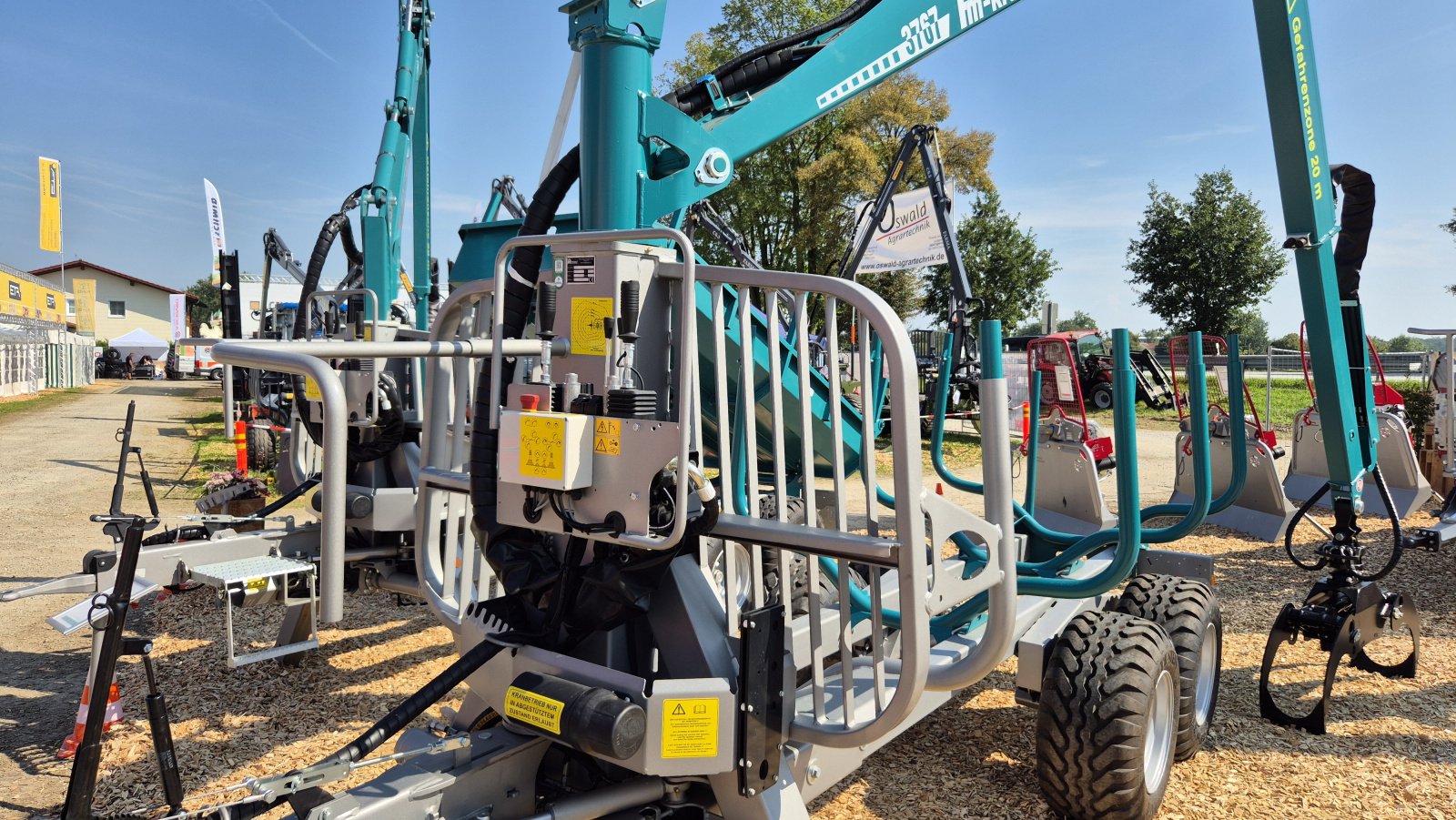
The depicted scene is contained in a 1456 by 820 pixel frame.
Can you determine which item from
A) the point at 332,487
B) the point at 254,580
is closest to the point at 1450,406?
the point at 254,580

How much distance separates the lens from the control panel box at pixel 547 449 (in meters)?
2.34

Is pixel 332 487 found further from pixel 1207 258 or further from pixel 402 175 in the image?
pixel 1207 258

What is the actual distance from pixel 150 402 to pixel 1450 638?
30324 mm

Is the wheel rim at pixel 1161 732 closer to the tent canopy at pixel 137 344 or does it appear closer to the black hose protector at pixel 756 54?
the black hose protector at pixel 756 54

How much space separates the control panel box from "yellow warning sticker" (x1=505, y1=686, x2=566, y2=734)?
0.55 m

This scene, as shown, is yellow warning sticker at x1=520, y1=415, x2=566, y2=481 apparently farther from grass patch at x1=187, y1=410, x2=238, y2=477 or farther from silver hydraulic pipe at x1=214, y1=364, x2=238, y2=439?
grass patch at x1=187, y1=410, x2=238, y2=477

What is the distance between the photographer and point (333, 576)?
1846 millimetres

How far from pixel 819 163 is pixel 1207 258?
22.6 m

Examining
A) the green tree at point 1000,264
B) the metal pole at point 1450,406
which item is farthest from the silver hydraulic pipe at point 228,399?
the green tree at point 1000,264

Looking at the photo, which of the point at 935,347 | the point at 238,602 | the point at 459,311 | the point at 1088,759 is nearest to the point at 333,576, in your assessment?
the point at 459,311

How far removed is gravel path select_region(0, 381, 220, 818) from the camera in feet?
13.5

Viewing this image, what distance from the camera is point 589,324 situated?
2553mm

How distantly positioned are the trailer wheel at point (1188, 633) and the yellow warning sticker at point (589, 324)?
276 centimetres

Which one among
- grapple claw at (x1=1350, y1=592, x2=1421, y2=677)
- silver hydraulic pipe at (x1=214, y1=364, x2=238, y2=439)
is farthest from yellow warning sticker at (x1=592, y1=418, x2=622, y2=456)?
grapple claw at (x1=1350, y1=592, x2=1421, y2=677)
